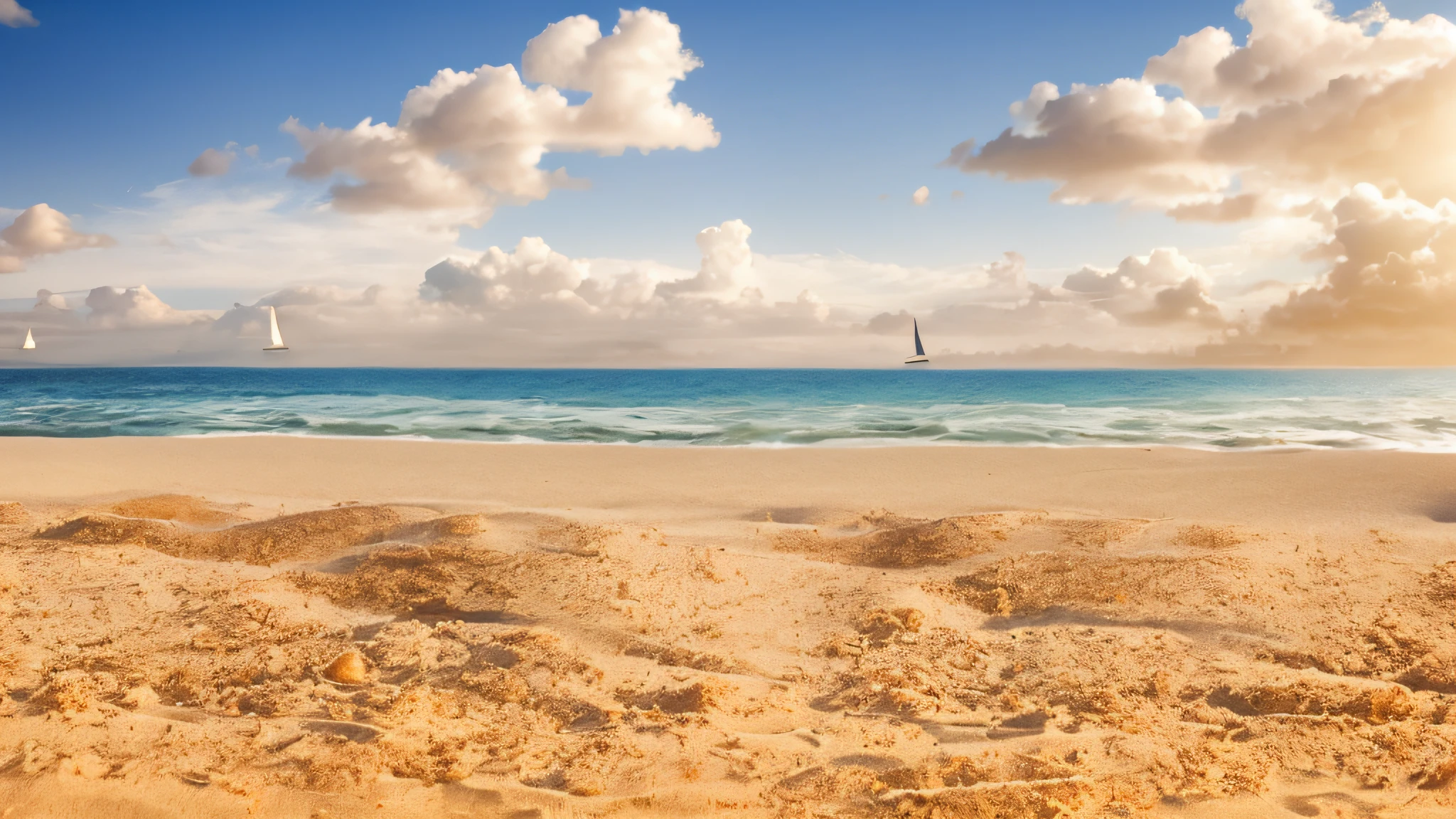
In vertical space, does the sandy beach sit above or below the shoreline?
below

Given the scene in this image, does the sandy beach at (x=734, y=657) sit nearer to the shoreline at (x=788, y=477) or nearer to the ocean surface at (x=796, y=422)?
the shoreline at (x=788, y=477)

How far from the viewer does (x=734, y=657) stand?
3.90 m

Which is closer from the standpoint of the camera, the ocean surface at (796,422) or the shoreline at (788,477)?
the shoreline at (788,477)

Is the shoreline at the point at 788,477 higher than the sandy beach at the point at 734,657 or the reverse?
higher

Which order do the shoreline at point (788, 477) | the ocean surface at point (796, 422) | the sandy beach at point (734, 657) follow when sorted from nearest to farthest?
the sandy beach at point (734, 657) < the shoreline at point (788, 477) < the ocean surface at point (796, 422)

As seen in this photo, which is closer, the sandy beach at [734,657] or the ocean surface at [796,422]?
the sandy beach at [734,657]

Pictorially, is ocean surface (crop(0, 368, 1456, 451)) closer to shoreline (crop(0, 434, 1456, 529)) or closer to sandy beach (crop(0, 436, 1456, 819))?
shoreline (crop(0, 434, 1456, 529))

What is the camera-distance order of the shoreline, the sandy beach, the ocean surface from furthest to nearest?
A: the ocean surface → the shoreline → the sandy beach

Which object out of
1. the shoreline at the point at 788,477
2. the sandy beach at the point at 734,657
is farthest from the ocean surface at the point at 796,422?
the sandy beach at the point at 734,657

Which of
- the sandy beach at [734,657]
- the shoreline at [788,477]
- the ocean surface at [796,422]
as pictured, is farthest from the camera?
the ocean surface at [796,422]

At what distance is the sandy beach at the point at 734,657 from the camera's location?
267 centimetres

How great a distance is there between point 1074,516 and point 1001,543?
1480 mm

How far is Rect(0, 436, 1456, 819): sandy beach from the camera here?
2670mm

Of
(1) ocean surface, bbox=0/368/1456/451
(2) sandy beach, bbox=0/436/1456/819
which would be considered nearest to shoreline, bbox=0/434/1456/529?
(2) sandy beach, bbox=0/436/1456/819
